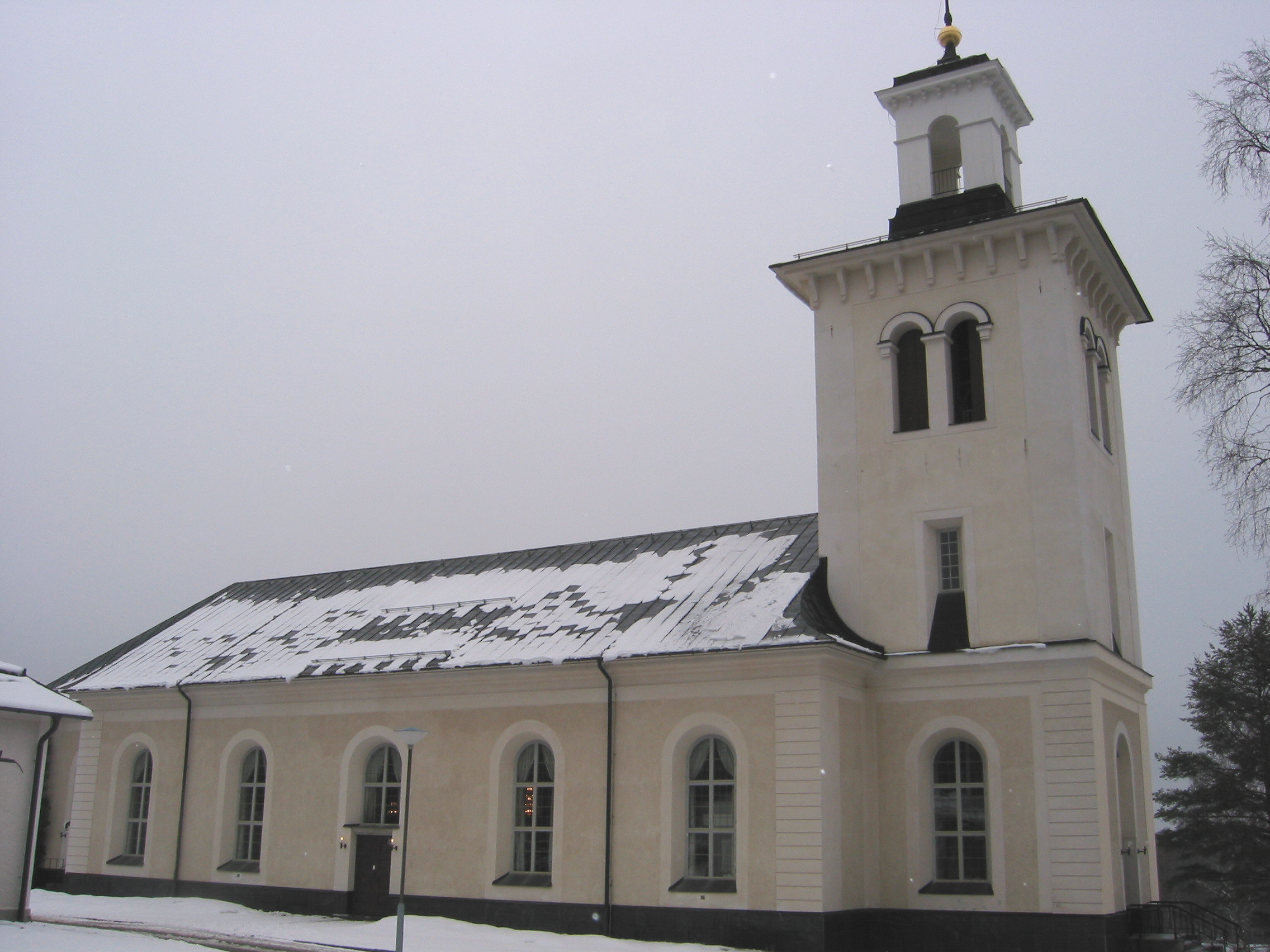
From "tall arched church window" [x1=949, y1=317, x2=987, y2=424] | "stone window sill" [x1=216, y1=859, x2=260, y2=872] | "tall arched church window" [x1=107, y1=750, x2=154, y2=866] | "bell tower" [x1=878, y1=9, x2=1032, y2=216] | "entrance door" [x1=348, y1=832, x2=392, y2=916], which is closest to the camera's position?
"tall arched church window" [x1=949, y1=317, x2=987, y2=424]

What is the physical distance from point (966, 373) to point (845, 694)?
692 centimetres

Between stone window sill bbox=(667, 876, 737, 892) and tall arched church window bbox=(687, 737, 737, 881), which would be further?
tall arched church window bbox=(687, 737, 737, 881)

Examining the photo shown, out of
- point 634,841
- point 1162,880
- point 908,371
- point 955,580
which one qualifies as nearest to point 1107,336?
point 908,371

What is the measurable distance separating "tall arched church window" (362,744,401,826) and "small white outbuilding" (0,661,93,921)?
6.96 meters

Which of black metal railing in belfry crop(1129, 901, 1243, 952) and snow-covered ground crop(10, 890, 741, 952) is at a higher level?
black metal railing in belfry crop(1129, 901, 1243, 952)

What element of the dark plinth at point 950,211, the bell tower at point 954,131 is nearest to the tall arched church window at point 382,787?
the dark plinth at point 950,211

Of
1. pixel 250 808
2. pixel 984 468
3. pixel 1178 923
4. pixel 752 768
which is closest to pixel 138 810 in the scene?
pixel 250 808

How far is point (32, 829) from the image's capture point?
20.1 meters

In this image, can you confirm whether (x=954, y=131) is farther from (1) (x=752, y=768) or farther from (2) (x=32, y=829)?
(2) (x=32, y=829)

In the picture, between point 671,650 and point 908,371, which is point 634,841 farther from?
point 908,371

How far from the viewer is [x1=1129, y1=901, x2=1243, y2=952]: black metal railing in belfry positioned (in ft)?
66.4

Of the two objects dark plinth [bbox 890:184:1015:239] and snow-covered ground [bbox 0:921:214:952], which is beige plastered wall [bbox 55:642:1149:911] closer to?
snow-covered ground [bbox 0:921:214:952]

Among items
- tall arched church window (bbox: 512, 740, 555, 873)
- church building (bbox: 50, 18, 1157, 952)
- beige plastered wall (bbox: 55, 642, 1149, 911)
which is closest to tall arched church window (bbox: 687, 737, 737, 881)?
church building (bbox: 50, 18, 1157, 952)

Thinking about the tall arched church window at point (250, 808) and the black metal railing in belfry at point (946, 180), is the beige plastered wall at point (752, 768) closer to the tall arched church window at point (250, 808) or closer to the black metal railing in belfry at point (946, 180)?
the tall arched church window at point (250, 808)
